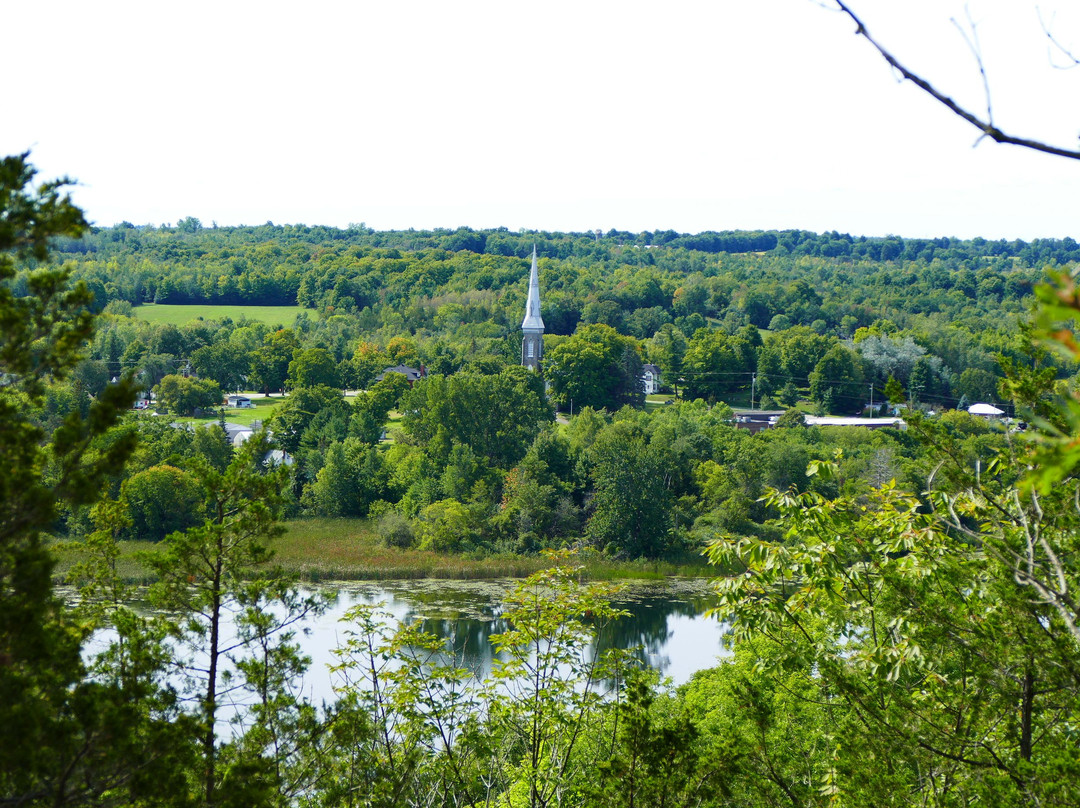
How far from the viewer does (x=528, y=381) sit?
4234cm

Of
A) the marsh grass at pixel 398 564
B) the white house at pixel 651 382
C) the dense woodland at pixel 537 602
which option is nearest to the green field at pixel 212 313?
the white house at pixel 651 382

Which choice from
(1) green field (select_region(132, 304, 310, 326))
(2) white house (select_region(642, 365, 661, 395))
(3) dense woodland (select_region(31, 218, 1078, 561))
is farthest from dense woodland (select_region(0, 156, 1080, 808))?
(1) green field (select_region(132, 304, 310, 326))

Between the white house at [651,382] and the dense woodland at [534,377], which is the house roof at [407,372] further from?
the white house at [651,382]

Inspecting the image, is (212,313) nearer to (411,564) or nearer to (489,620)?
(411,564)

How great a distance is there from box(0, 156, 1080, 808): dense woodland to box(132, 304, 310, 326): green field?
28.2 metres

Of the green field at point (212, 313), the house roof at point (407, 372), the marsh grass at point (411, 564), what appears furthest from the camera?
the green field at point (212, 313)

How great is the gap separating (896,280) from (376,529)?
7395 centimetres

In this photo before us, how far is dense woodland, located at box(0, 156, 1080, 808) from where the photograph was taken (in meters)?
3.89

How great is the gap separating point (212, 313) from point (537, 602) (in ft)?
222

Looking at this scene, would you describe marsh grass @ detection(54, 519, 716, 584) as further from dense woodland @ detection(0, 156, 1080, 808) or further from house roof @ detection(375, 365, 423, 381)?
house roof @ detection(375, 365, 423, 381)

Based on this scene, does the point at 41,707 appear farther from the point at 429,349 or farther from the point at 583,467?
the point at 429,349

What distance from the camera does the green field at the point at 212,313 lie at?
67.1 m

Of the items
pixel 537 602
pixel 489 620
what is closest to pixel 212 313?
pixel 489 620

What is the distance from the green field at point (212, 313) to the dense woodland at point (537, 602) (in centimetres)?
2820
